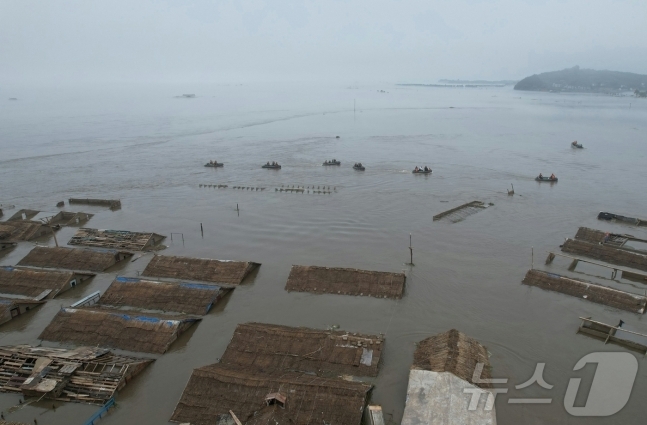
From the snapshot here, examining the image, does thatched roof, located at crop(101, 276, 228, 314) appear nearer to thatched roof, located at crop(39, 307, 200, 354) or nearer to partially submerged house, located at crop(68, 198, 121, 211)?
thatched roof, located at crop(39, 307, 200, 354)

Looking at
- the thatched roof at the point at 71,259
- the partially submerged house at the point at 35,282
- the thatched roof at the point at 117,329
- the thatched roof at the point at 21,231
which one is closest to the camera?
the thatched roof at the point at 117,329

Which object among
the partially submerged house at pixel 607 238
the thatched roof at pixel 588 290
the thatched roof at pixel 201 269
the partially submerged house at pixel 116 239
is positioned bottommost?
the thatched roof at pixel 588 290

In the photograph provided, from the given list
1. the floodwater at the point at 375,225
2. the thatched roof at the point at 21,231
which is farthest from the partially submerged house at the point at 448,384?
the thatched roof at the point at 21,231

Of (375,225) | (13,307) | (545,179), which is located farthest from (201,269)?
(545,179)

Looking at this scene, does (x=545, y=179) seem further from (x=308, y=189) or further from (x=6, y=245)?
(x=6, y=245)

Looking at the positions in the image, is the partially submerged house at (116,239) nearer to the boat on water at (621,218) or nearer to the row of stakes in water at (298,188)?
the row of stakes in water at (298,188)
